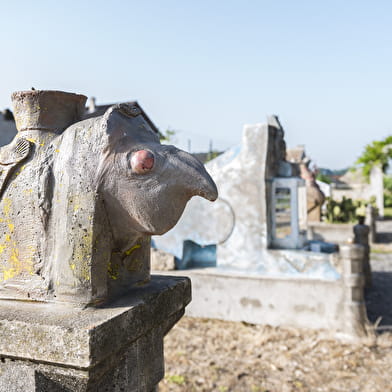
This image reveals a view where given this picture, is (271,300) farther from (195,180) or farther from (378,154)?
(378,154)

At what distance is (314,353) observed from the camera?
14.4 ft

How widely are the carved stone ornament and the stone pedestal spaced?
9cm

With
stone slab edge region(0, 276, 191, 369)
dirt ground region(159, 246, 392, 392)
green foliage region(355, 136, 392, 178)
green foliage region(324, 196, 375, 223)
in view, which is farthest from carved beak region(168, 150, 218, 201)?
green foliage region(355, 136, 392, 178)

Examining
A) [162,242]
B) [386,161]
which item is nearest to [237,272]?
[162,242]

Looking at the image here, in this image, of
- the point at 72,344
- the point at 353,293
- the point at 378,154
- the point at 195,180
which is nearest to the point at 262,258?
the point at 353,293

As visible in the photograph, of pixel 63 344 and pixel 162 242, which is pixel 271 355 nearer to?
pixel 162 242

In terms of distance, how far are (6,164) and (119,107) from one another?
0.48 metres

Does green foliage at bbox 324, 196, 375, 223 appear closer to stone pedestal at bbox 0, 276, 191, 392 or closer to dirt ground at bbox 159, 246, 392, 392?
dirt ground at bbox 159, 246, 392, 392

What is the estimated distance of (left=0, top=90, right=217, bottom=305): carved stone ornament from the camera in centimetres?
127

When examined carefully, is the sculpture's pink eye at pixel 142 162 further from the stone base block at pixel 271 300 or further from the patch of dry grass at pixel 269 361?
the stone base block at pixel 271 300

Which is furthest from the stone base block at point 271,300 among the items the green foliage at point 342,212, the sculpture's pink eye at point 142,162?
the green foliage at point 342,212

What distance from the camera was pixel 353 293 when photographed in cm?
463

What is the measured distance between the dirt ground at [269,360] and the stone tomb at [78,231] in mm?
2705

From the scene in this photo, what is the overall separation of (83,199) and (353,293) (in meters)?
4.28
